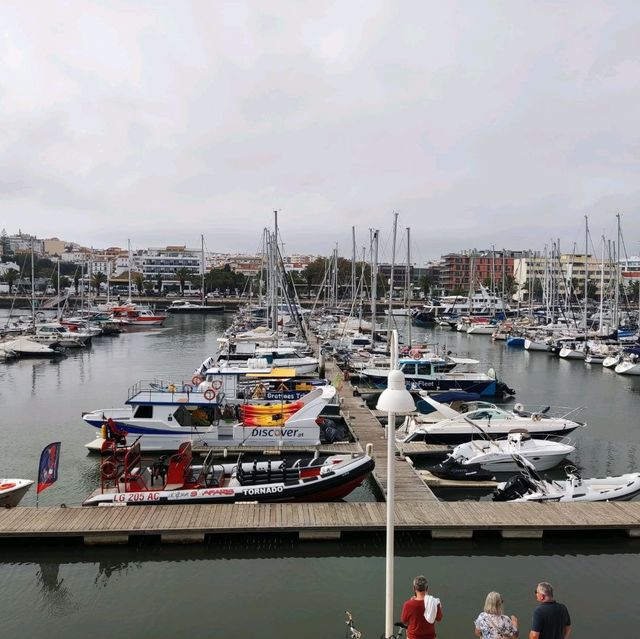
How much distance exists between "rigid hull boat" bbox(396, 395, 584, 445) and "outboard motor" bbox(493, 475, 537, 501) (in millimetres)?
6354

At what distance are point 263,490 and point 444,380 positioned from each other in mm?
22301

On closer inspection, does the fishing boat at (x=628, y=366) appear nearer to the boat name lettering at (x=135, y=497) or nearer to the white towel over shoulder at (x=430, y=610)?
the boat name lettering at (x=135, y=497)

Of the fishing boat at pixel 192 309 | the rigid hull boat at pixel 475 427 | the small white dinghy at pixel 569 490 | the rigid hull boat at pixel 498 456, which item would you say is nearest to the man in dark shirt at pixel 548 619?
the small white dinghy at pixel 569 490

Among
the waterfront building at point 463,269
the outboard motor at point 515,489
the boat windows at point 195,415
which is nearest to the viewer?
the outboard motor at point 515,489

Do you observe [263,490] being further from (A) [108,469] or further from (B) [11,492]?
(B) [11,492]

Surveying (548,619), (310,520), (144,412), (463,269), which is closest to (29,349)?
(144,412)

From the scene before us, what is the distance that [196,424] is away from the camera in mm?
24219

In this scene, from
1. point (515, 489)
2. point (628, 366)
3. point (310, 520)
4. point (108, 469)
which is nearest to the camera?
point (310, 520)

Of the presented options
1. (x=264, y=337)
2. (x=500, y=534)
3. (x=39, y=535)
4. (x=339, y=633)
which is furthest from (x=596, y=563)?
(x=264, y=337)

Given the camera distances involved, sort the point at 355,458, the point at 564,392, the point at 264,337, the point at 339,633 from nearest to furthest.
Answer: the point at 339,633 < the point at 355,458 < the point at 564,392 < the point at 264,337

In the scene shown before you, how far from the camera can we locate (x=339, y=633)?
40.4ft

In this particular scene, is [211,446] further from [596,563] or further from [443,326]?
[443,326]

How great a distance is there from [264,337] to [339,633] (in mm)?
44275

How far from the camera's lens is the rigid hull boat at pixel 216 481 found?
17188 mm
